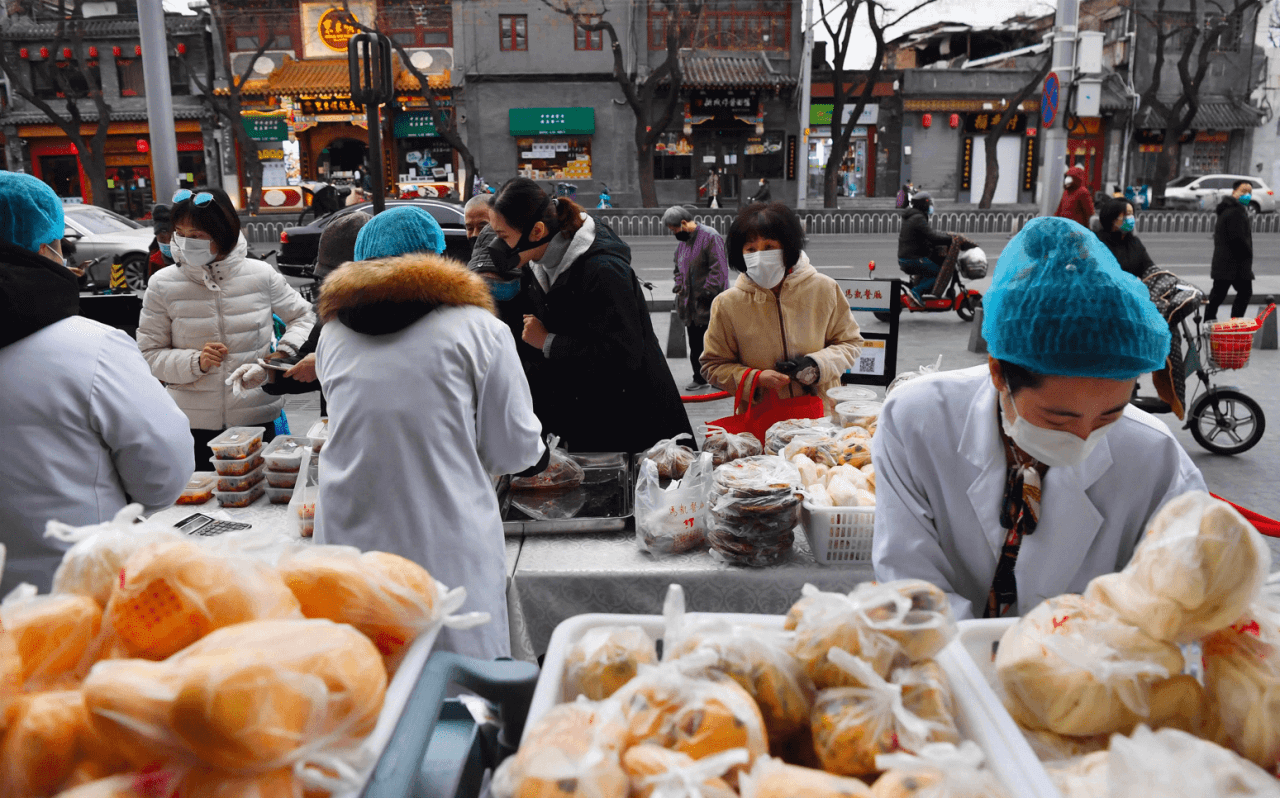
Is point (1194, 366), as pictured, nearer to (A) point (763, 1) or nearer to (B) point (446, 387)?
(B) point (446, 387)

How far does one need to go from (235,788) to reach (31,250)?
5.91 ft

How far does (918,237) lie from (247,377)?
31.2ft

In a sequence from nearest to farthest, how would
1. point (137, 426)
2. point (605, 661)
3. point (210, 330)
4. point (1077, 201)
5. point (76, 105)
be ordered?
1. point (605, 661)
2. point (137, 426)
3. point (210, 330)
4. point (1077, 201)
5. point (76, 105)

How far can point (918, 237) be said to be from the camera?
36.5ft

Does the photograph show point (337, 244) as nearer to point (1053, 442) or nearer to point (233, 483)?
point (233, 483)

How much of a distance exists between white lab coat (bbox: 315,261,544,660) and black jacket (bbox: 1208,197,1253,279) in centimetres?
1036

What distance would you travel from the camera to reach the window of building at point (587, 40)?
27.2 meters

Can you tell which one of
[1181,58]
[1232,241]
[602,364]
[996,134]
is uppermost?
[1181,58]

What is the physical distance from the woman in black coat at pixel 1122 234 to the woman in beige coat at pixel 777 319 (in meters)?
4.98

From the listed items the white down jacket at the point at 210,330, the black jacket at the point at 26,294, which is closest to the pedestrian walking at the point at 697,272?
the white down jacket at the point at 210,330

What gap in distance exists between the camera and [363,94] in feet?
14.9

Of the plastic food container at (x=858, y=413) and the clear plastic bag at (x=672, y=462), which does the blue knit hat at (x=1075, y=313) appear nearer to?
the clear plastic bag at (x=672, y=462)

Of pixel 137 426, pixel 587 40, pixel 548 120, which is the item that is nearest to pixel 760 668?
pixel 137 426

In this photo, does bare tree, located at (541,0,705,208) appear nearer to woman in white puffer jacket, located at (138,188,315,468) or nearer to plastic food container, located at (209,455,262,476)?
woman in white puffer jacket, located at (138,188,315,468)
